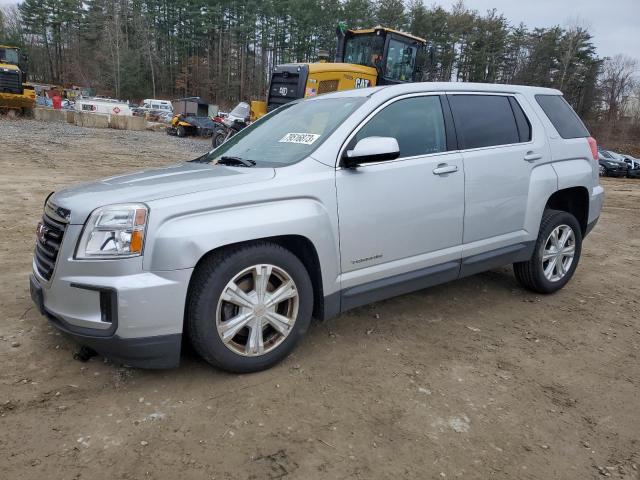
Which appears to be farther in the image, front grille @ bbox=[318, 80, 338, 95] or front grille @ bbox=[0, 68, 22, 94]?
front grille @ bbox=[0, 68, 22, 94]

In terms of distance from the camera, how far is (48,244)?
288 cm

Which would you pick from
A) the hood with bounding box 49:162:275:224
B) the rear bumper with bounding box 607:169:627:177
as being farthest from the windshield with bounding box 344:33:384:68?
the rear bumper with bounding box 607:169:627:177

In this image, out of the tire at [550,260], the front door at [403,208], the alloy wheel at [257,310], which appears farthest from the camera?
the tire at [550,260]

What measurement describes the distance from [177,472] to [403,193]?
2181 millimetres

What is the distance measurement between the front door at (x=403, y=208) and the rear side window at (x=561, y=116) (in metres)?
1.42

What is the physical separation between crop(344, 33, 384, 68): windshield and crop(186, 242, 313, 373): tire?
11285 millimetres

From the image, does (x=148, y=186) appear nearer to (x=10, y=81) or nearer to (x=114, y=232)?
(x=114, y=232)

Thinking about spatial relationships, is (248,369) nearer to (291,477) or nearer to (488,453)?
(291,477)

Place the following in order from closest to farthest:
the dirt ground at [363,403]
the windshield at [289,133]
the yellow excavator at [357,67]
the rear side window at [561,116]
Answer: the dirt ground at [363,403] < the windshield at [289,133] < the rear side window at [561,116] < the yellow excavator at [357,67]

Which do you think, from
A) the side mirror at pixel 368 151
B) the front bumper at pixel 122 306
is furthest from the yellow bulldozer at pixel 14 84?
the side mirror at pixel 368 151

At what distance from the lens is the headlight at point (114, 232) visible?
2.57m

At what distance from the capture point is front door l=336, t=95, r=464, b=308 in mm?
3223

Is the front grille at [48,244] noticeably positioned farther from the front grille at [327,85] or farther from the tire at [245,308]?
the front grille at [327,85]

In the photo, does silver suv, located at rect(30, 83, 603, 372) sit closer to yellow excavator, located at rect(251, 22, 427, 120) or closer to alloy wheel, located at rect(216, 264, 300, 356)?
alloy wheel, located at rect(216, 264, 300, 356)
